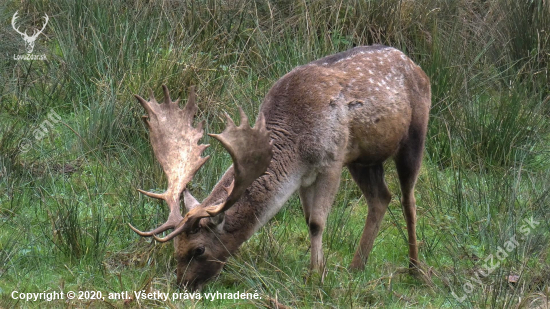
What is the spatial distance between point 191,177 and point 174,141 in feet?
1.14

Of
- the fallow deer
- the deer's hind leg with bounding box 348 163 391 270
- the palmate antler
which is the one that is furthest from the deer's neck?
the deer's hind leg with bounding box 348 163 391 270

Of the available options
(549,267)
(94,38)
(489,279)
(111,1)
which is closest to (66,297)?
(489,279)

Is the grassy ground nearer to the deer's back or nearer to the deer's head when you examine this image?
the deer's head

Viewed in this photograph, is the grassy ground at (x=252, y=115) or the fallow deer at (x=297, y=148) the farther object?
the grassy ground at (x=252, y=115)

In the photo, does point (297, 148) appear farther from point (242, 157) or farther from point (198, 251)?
point (198, 251)

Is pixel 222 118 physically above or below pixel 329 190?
below

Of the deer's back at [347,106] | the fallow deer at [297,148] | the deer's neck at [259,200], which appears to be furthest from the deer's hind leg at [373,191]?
the deer's neck at [259,200]

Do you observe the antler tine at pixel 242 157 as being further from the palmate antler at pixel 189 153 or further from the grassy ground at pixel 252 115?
the grassy ground at pixel 252 115

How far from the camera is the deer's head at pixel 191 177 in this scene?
5.56 metres

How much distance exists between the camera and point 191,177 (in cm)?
602

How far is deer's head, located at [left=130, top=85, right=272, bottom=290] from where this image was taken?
5559 millimetres

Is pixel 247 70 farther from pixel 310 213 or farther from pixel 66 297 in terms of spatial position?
pixel 66 297

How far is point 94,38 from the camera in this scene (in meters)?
9.26

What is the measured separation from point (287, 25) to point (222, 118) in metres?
2.35
